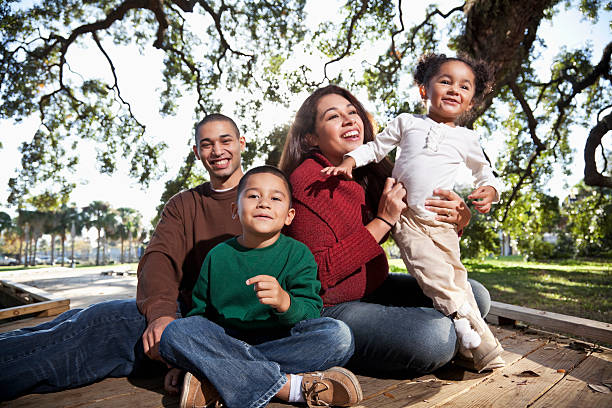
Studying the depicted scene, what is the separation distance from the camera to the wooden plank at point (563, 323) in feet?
8.40

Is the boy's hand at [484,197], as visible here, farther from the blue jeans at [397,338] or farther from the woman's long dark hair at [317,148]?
the blue jeans at [397,338]

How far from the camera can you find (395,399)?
178 cm

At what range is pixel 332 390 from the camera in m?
1.66

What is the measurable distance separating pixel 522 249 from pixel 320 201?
732 inches

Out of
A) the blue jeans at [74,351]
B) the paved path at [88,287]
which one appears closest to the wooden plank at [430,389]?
the blue jeans at [74,351]

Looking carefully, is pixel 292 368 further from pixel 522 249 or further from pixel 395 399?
pixel 522 249

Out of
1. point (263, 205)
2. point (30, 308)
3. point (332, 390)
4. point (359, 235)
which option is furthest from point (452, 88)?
point (30, 308)

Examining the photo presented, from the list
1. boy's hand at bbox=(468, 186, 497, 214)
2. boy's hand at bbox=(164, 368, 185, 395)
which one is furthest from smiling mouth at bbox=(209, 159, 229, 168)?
boy's hand at bbox=(468, 186, 497, 214)

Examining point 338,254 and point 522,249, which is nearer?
point 338,254

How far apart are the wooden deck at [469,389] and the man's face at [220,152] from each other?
1196mm

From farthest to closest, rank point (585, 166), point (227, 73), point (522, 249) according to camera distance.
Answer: point (522, 249)
point (227, 73)
point (585, 166)

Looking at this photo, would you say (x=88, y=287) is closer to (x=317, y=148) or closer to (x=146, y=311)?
(x=146, y=311)

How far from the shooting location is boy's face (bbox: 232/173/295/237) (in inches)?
73.0

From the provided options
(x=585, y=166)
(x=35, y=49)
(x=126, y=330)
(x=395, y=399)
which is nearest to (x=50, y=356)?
(x=126, y=330)
